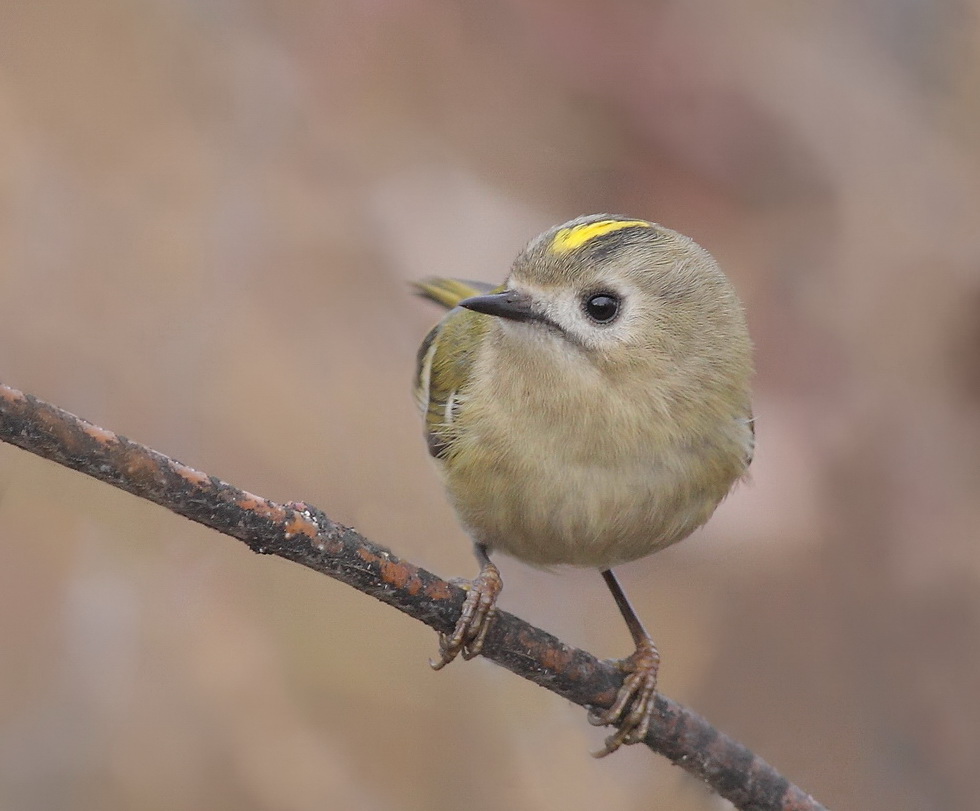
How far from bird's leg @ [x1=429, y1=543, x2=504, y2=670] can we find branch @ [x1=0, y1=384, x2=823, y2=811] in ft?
0.10

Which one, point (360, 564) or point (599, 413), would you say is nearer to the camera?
point (360, 564)

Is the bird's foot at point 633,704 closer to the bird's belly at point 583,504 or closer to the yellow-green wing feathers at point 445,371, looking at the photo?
the bird's belly at point 583,504

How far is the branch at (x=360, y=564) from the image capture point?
104 centimetres

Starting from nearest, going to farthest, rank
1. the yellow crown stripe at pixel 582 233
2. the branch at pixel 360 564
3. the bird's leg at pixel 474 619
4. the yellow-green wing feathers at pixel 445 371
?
the branch at pixel 360 564, the bird's leg at pixel 474 619, the yellow crown stripe at pixel 582 233, the yellow-green wing feathers at pixel 445 371

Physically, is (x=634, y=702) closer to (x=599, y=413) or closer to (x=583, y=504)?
(x=583, y=504)

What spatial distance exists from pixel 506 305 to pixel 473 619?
410 millimetres

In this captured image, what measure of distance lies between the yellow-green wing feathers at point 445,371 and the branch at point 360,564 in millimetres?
406

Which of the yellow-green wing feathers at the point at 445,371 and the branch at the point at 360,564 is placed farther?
the yellow-green wing feathers at the point at 445,371

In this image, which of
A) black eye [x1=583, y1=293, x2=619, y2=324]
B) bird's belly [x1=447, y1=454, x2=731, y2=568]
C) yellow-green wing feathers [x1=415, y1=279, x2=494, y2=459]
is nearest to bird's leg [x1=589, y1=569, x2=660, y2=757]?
bird's belly [x1=447, y1=454, x2=731, y2=568]

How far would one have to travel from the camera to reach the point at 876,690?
2.78 metres

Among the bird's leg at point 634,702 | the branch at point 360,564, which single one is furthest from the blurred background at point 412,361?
the branch at point 360,564

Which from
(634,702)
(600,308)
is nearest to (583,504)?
(600,308)

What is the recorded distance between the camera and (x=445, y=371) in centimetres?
200

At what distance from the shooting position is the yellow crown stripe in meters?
1.70
